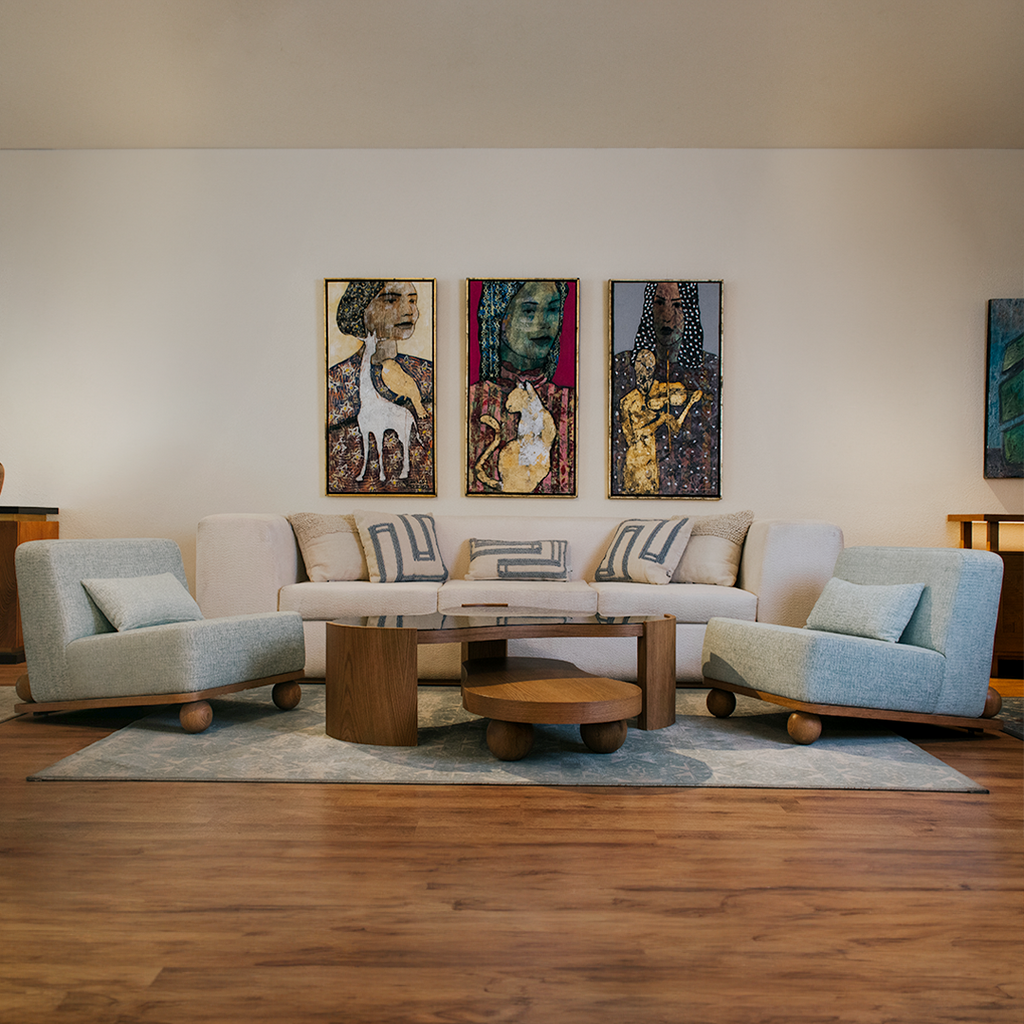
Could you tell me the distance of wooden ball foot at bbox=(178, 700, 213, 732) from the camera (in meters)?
2.89

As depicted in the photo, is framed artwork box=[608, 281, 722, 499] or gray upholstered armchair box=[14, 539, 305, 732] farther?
framed artwork box=[608, 281, 722, 499]

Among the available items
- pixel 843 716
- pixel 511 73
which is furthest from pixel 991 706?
pixel 511 73

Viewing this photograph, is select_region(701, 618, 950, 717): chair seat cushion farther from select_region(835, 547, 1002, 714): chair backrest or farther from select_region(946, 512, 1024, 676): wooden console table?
select_region(946, 512, 1024, 676): wooden console table

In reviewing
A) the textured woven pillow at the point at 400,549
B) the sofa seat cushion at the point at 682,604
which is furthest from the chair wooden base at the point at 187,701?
the sofa seat cushion at the point at 682,604

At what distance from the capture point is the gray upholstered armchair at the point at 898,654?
9.30 ft

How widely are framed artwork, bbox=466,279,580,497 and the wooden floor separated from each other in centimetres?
265

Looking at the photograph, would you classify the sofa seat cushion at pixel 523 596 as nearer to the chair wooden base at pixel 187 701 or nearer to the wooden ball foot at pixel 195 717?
the chair wooden base at pixel 187 701

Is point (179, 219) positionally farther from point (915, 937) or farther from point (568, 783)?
point (915, 937)

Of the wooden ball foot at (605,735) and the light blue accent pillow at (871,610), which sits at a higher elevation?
the light blue accent pillow at (871,610)

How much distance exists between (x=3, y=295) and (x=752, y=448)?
4642mm

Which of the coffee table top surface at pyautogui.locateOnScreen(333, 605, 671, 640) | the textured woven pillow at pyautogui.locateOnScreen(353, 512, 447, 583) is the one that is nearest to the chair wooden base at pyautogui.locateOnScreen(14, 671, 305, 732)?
the coffee table top surface at pyautogui.locateOnScreen(333, 605, 671, 640)

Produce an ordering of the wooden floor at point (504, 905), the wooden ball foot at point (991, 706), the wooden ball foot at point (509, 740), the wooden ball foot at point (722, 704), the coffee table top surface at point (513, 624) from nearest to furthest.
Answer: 1. the wooden floor at point (504, 905)
2. the wooden ball foot at point (509, 740)
3. the coffee table top surface at point (513, 624)
4. the wooden ball foot at point (991, 706)
5. the wooden ball foot at point (722, 704)

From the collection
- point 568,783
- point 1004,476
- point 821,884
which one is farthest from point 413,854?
point 1004,476

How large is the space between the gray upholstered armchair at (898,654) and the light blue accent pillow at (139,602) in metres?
2.27
